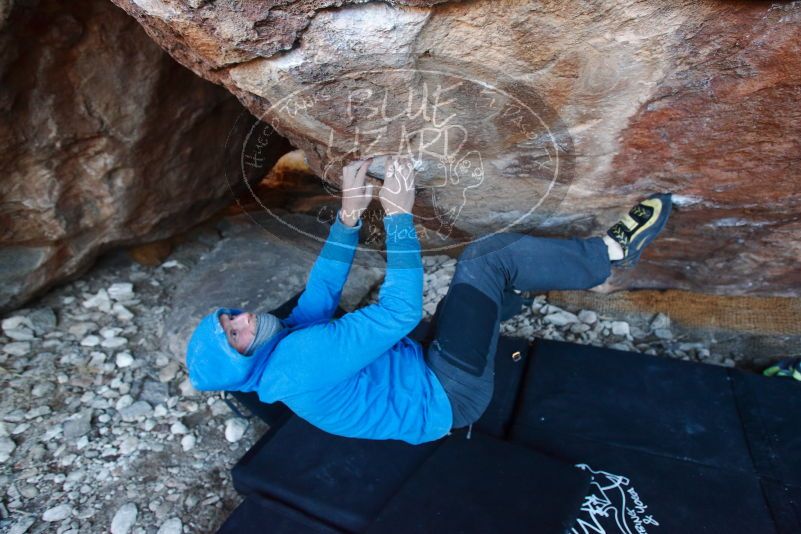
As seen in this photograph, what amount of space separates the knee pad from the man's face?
595 millimetres

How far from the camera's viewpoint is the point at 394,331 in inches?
61.2

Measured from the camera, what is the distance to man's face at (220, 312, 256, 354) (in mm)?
1542

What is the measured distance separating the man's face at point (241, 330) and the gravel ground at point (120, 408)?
0.80 meters

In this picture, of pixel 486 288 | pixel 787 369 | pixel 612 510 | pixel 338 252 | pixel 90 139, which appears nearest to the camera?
pixel 612 510

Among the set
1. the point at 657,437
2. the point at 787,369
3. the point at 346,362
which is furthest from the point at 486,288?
the point at 787,369

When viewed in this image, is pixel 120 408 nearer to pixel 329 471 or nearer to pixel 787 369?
pixel 329 471

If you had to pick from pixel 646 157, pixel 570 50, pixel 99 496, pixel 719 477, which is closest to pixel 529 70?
pixel 570 50

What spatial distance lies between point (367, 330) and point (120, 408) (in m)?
1.35

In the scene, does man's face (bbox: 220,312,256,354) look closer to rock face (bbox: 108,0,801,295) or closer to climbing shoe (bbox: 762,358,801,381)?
rock face (bbox: 108,0,801,295)

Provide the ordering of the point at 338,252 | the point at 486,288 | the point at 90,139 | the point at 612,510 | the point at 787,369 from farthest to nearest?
the point at 90,139 < the point at 787,369 < the point at 486,288 < the point at 338,252 < the point at 612,510

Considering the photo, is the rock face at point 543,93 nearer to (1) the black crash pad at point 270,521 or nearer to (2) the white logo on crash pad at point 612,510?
(2) the white logo on crash pad at point 612,510

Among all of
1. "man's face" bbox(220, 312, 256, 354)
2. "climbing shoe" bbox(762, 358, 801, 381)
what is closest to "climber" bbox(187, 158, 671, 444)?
"man's face" bbox(220, 312, 256, 354)

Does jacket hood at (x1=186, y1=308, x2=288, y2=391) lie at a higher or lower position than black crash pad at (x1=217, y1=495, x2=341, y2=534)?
higher

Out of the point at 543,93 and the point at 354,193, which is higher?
the point at 543,93
